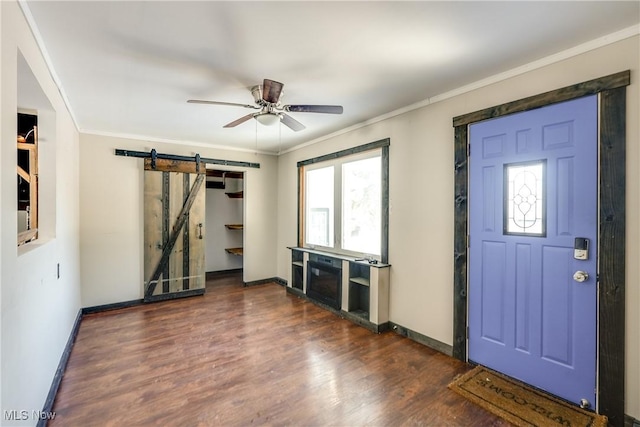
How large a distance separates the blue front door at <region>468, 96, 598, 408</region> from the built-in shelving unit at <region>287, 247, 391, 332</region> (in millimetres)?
990

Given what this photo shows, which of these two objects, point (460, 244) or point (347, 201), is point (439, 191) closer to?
point (460, 244)

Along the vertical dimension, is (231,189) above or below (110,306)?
above

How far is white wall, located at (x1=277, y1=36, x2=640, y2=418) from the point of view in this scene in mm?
1887

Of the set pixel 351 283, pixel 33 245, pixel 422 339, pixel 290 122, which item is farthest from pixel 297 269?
pixel 33 245

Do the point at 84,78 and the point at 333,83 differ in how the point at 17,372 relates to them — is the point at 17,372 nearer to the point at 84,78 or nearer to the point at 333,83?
the point at 84,78

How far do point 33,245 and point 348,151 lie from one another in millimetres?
3402

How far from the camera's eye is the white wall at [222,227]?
6531 mm

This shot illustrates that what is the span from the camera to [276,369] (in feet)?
8.65

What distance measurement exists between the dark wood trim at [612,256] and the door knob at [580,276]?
0.25 ft

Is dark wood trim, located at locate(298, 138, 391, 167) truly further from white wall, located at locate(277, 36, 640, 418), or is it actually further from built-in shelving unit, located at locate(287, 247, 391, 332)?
built-in shelving unit, located at locate(287, 247, 391, 332)

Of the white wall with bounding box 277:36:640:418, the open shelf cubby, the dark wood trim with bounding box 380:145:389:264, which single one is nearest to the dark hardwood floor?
the open shelf cubby

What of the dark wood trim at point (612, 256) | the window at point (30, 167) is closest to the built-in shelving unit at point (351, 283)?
the dark wood trim at point (612, 256)

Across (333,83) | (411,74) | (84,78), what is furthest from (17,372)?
(411,74)

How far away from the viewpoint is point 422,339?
10.3ft
